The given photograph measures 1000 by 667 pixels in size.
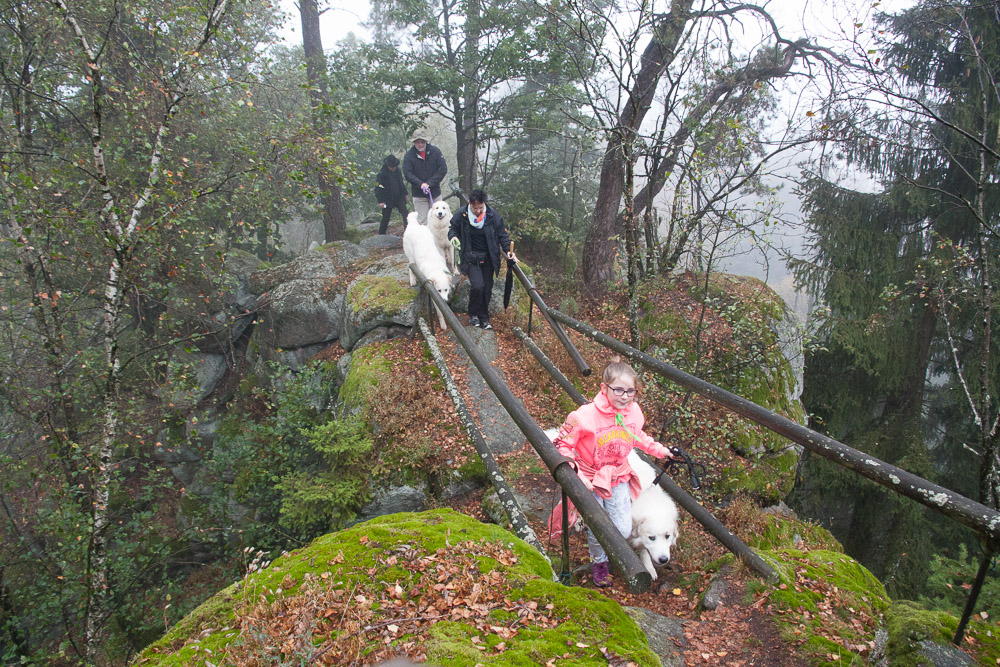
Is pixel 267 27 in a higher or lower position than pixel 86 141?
higher

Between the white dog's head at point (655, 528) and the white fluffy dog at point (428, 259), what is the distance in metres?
4.67

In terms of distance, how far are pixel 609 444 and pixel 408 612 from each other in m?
1.97

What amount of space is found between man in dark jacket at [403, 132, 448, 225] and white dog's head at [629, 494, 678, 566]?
7.82 m

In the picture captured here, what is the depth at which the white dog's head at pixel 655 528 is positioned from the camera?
145 inches

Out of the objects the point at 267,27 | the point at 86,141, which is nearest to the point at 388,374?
the point at 86,141

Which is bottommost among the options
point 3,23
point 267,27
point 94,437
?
point 94,437

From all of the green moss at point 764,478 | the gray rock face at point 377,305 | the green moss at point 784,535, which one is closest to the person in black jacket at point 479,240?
the gray rock face at point 377,305

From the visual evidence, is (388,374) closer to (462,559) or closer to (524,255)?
(462,559)

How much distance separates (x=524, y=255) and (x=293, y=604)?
12346mm

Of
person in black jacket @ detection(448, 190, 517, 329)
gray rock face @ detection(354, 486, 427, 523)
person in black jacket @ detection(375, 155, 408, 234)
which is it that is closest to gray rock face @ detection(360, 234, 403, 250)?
person in black jacket @ detection(375, 155, 408, 234)

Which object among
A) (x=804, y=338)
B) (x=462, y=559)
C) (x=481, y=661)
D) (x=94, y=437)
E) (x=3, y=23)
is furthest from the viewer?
(x=94, y=437)

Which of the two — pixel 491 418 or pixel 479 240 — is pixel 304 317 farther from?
pixel 491 418

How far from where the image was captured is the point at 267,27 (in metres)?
12.8

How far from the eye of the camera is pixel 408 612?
201cm
